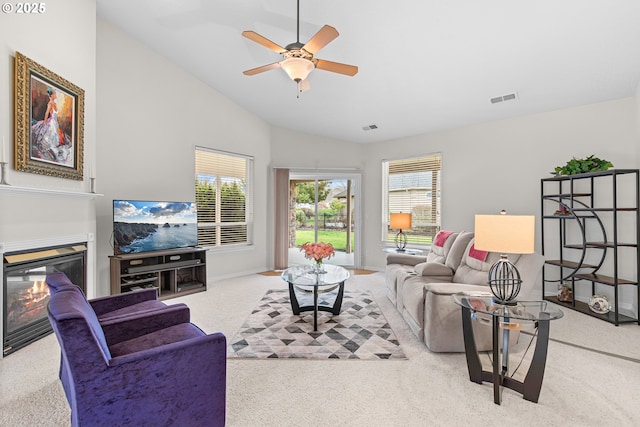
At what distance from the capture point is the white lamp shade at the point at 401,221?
203 inches

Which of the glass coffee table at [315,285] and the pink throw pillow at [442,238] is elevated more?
the pink throw pillow at [442,238]

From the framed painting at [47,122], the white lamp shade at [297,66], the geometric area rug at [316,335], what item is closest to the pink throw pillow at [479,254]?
the geometric area rug at [316,335]

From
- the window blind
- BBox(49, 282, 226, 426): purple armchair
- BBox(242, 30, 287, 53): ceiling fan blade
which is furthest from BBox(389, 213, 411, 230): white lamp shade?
BBox(49, 282, 226, 426): purple armchair

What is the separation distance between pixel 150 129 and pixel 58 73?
141 cm

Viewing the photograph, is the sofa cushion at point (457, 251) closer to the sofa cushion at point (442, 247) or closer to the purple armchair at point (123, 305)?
the sofa cushion at point (442, 247)

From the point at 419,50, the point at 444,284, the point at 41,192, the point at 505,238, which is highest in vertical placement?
the point at 419,50

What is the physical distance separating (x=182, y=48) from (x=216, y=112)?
1210 mm

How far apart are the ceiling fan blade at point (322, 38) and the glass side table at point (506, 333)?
214 centimetres

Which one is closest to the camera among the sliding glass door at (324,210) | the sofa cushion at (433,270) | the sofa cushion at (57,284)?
the sofa cushion at (57,284)

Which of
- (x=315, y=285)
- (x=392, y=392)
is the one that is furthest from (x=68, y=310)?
(x=315, y=285)

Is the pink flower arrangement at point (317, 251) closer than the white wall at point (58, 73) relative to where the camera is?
No

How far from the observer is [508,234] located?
2.04 m

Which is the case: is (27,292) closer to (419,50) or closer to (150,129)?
(150,129)

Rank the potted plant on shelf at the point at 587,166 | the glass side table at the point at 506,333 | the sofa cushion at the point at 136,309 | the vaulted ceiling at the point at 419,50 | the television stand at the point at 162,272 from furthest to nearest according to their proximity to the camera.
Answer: the television stand at the point at 162,272
the potted plant on shelf at the point at 587,166
the vaulted ceiling at the point at 419,50
the sofa cushion at the point at 136,309
the glass side table at the point at 506,333
